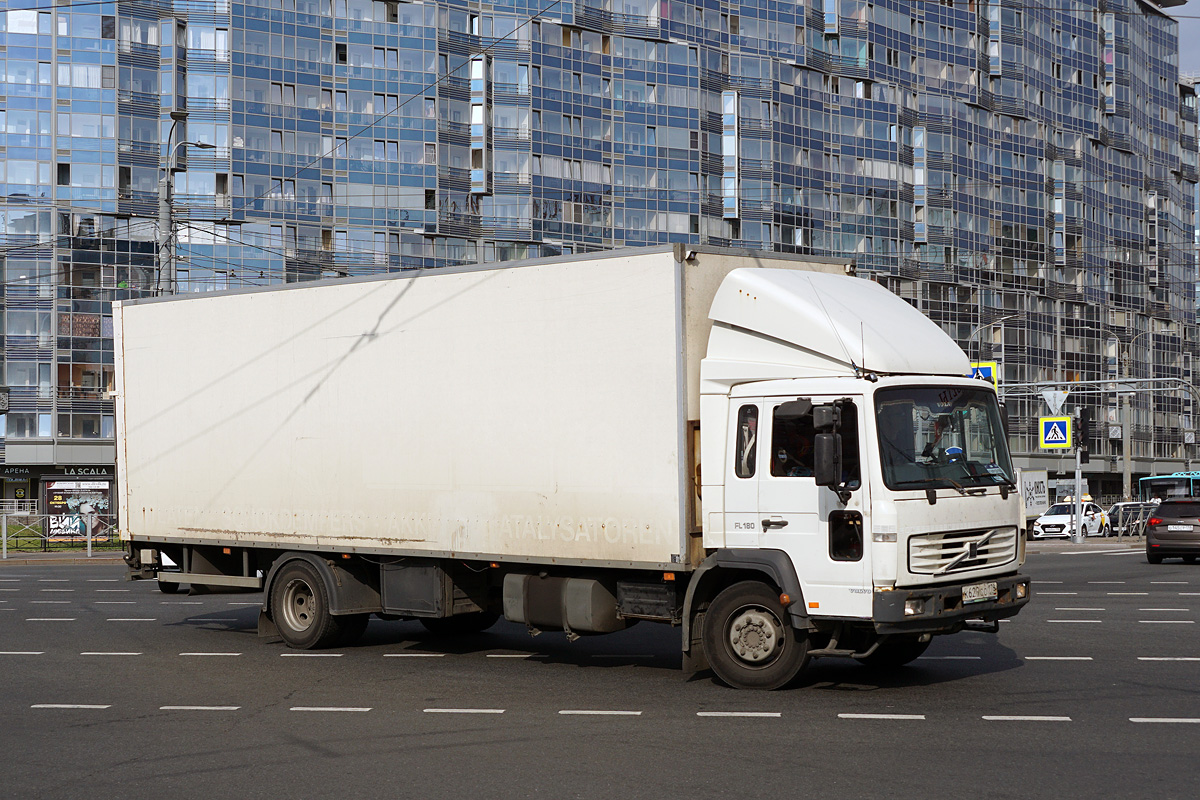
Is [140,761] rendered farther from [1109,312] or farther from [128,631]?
[1109,312]

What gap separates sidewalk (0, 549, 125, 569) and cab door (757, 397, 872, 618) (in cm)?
2589

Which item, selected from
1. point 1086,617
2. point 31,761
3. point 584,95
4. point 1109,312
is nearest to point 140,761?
point 31,761

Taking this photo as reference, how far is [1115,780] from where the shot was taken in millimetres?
7996

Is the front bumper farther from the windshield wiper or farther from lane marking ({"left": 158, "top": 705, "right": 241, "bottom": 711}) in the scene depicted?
lane marking ({"left": 158, "top": 705, "right": 241, "bottom": 711})

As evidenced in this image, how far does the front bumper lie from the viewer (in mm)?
10594

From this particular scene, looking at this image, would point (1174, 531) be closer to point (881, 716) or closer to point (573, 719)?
point (881, 716)

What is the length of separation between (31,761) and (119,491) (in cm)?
770

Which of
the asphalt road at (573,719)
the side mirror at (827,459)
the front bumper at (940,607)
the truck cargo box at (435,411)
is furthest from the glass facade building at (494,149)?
the front bumper at (940,607)

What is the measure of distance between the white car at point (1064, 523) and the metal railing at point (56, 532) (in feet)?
111

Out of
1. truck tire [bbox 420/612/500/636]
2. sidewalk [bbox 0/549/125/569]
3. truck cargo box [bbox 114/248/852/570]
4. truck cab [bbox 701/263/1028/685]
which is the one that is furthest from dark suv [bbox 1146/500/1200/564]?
sidewalk [bbox 0/549/125/569]

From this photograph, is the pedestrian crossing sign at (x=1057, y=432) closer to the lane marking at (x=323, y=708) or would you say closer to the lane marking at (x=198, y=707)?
the lane marking at (x=323, y=708)

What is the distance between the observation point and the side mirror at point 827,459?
1061 cm

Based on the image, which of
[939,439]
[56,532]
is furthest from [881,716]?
[56,532]

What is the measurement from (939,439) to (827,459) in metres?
1.20
